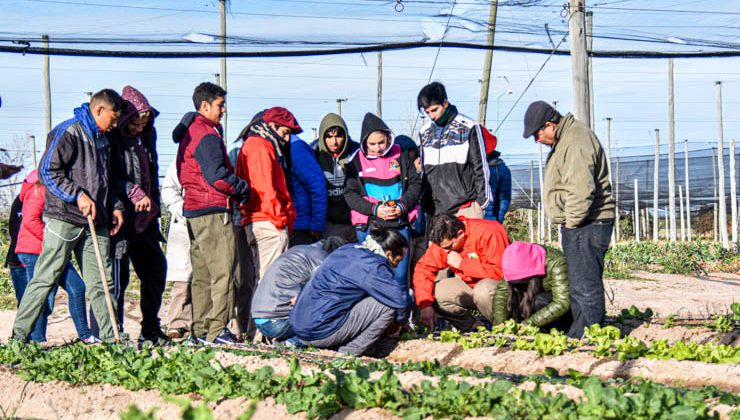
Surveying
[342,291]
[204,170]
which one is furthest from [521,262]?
[204,170]

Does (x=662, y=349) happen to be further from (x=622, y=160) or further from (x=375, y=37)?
(x=622, y=160)

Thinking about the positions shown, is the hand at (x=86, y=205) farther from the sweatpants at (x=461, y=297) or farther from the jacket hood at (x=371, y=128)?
the sweatpants at (x=461, y=297)

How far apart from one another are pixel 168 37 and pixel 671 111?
13793mm

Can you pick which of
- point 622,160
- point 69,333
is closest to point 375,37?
point 69,333

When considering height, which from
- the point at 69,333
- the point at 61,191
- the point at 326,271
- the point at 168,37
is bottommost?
the point at 69,333

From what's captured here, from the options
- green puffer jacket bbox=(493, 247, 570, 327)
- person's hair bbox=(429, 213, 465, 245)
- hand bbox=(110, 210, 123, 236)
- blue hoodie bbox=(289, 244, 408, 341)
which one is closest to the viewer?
blue hoodie bbox=(289, 244, 408, 341)

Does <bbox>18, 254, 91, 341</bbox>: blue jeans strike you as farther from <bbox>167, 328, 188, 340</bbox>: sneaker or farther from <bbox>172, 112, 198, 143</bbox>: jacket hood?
<bbox>172, 112, 198, 143</bbox>: jacket hood

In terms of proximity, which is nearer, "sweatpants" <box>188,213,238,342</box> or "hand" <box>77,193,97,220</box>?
"hand" <box>77,193,97,220</box>

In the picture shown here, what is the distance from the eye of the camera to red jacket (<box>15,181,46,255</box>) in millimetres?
6520

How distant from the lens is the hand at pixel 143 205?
600 cm

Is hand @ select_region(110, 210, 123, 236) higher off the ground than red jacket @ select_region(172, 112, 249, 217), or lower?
lower

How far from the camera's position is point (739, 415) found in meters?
3.29

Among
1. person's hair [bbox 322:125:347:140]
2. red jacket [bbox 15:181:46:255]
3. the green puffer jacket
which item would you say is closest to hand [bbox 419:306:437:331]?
the green puffer jacket

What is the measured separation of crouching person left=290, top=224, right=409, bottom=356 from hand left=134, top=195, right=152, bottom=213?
130 cm
